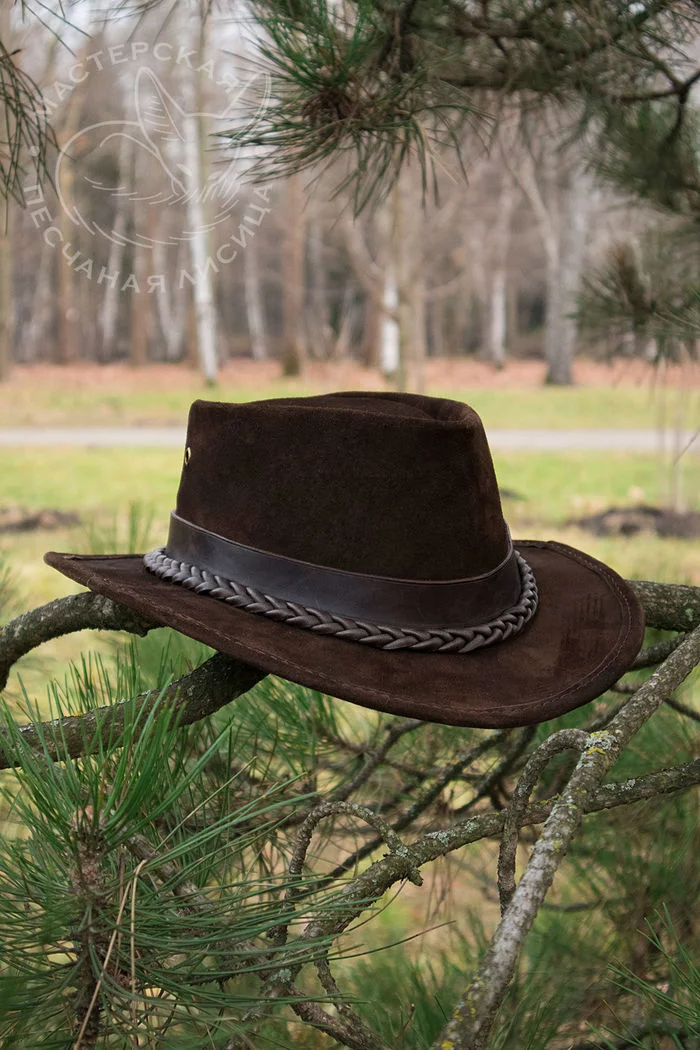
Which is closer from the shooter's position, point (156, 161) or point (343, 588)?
point (343, 588)

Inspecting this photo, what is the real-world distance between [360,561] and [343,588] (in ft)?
0.09

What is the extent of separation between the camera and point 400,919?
91.1 inches

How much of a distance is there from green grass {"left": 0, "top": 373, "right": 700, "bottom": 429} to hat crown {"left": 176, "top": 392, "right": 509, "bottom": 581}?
6.26m

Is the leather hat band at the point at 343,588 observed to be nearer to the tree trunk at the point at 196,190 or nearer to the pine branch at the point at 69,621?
the pine branch at the point at 69,621

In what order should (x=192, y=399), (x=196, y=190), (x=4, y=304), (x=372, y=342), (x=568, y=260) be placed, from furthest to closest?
1. (x=372, y=342)
2. (x=568, y=260)
3. (x=4, y=304)
4. (x=192, y=399)
5. (x=196, y=190)

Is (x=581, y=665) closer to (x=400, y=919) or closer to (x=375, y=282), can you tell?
(x=400, y=919)

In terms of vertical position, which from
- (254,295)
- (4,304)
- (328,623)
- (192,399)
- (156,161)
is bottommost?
(192,399)

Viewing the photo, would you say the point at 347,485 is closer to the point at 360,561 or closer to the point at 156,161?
the point at 360,561

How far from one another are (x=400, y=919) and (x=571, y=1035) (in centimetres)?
139

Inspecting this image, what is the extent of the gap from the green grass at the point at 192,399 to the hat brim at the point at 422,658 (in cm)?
623

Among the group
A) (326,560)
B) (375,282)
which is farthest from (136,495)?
(326,560)

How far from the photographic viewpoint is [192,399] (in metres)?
6.52

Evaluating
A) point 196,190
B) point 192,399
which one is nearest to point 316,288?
point 192,399

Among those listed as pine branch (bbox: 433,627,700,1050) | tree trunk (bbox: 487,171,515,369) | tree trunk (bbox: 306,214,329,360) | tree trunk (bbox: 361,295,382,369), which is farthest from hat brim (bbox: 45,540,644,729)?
tree trunk (bbox: 306,214,329,360)
